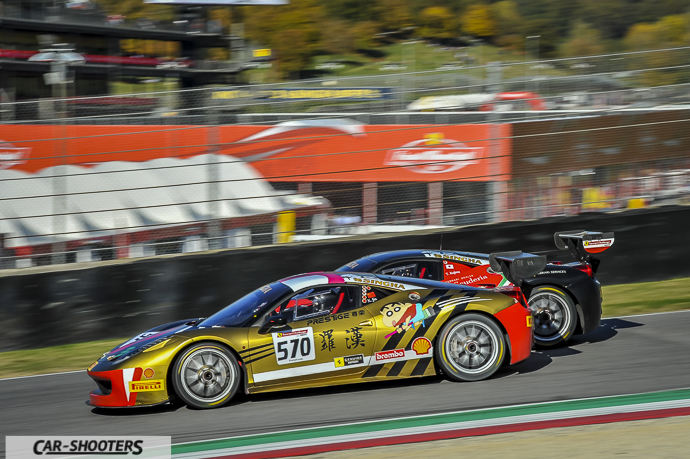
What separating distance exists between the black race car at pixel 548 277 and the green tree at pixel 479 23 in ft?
300

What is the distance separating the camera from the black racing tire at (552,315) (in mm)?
7543

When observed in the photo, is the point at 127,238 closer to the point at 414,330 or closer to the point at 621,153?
the point at 414,330

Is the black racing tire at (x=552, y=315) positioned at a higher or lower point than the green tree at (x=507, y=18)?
lower

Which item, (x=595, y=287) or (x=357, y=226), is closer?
(x=595, y=287)

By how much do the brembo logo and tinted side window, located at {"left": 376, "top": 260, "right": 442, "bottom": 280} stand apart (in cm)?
176

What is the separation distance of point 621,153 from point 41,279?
8.92 m

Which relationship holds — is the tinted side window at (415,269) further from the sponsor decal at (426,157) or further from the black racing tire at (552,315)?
the sponsor decal at (426,157)

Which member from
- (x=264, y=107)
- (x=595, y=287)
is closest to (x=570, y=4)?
(x=264, y=107)

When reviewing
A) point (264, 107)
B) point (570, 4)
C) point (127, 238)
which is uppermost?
point (570, 4)

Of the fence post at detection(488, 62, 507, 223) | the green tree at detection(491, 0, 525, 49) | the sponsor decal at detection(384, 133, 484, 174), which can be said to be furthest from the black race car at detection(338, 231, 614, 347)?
the green tree at detection(491, 0, 525, 49)

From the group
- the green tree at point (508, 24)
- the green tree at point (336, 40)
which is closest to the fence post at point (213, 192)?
the green tree at point (336, 40)

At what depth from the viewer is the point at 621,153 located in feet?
38.4

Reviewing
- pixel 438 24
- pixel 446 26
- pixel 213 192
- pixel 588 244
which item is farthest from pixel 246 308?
pixel 438 24

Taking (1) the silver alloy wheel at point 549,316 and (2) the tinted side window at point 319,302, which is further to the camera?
(1) the silver alloy wheel at point 549,316
